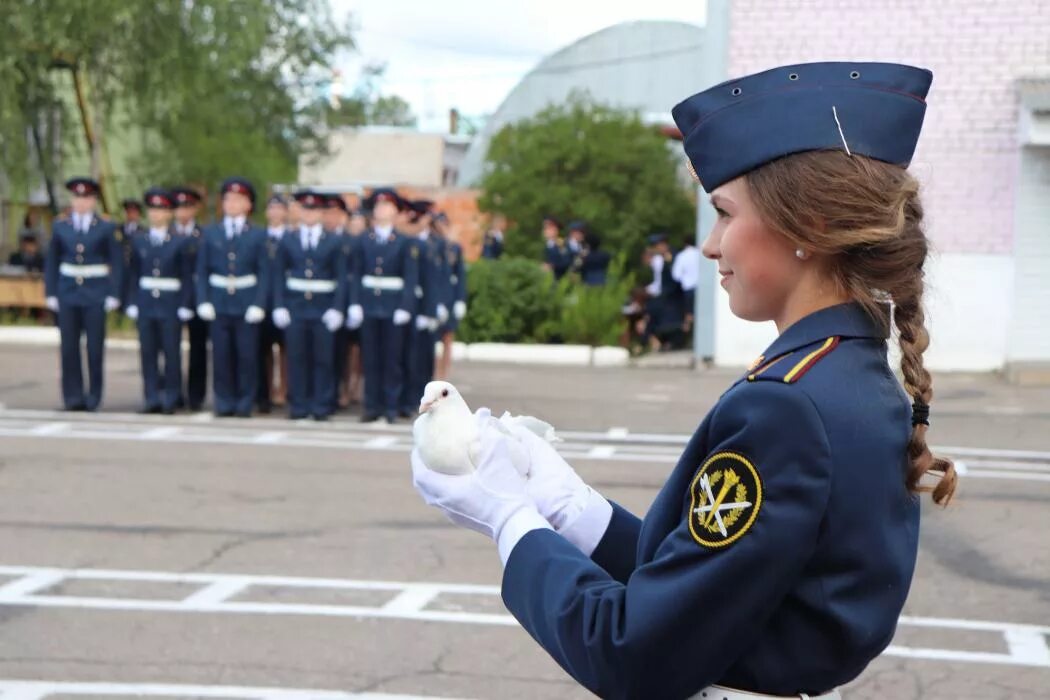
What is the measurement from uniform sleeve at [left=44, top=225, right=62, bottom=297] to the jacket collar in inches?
510

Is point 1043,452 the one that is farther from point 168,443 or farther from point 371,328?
point 168,443

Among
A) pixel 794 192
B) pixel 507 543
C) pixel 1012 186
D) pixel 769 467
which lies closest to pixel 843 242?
pixel 794 192

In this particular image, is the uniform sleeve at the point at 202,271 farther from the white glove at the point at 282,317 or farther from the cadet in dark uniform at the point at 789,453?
the cadet in dark uniform at the point at 789,453

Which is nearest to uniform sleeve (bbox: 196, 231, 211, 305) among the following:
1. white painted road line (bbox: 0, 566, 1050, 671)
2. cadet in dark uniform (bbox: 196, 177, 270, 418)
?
cadet in dark uniform (bbox: 196, 177, 270, 418)

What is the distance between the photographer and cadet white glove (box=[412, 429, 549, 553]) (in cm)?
233

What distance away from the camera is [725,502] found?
202 cm

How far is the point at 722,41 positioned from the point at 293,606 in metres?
14.4

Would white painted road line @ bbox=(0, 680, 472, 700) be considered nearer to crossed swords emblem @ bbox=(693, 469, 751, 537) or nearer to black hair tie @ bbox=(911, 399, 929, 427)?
black hair tie @ bbox=(911, 399, 929, 427)

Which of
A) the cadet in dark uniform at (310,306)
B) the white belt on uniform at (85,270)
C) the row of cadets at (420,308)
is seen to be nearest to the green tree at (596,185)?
the row of cadets at (420,308)

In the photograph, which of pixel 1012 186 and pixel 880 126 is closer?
pixel 880 126

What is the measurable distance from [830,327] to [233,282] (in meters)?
12.7

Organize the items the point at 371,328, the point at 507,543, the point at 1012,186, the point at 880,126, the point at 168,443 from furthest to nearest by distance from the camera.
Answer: the point at 1012,186 < the point at 371,328 < the point at 168,443 < the point at 507,543 < the point at 880,126

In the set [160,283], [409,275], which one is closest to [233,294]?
[160,283]

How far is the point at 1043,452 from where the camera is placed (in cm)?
1288
